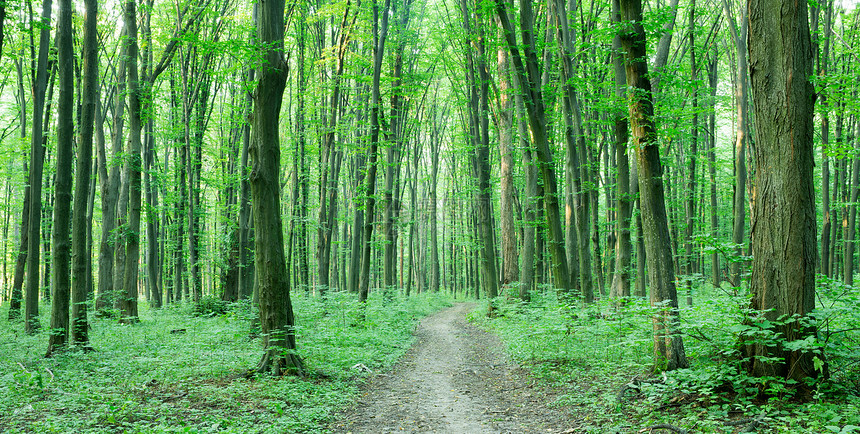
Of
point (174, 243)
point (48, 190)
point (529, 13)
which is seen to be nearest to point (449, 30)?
point (529, 13)

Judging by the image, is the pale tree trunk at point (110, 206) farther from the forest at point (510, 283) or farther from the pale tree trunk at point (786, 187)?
the pale tree trunk at point (786, 187)

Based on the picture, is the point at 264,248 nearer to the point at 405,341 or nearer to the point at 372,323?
the point at 405,341

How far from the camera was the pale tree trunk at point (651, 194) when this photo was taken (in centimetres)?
532

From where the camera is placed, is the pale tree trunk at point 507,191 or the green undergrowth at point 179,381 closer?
the green undergrowth at point 179,381

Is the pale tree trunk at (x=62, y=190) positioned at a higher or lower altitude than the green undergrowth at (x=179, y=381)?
higher

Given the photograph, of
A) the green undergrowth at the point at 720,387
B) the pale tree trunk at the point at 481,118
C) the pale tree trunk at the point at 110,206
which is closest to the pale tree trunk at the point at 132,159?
the pale tree trunk at the point at 110,206

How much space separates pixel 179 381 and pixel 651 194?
6528 millimetres

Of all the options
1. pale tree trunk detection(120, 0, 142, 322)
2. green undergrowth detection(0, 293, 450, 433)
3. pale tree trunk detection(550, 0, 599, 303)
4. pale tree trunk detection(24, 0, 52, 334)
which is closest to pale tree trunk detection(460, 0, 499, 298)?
pale tree trunk detection(550, 0, 599, 303)

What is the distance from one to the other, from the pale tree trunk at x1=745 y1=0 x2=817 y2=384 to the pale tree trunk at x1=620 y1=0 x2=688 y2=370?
91 cm

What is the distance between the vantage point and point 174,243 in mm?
20188

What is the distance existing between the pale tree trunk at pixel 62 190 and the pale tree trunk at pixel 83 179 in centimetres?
36

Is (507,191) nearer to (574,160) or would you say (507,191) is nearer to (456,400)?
(574,160)

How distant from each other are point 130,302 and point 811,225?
14792 millimetres

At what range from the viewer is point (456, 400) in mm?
6227
